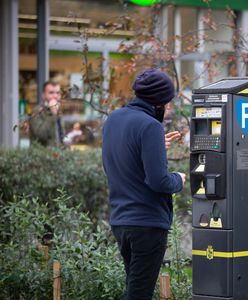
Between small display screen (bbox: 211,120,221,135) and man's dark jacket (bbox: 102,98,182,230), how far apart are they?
1.24 feet

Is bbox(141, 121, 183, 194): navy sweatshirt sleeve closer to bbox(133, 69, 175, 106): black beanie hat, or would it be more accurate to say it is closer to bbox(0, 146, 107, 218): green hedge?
bbox(133, 69, 175, 106): black beanie hat

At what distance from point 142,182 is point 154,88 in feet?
1.94

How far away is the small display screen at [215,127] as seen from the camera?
5.31m

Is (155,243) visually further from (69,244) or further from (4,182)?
(4,182)

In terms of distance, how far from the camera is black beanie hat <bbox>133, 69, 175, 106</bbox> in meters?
5.22

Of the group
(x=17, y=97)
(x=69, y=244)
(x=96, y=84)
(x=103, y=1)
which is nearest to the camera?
(x=69, y=244)

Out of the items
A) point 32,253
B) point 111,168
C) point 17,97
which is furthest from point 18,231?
point 17,97

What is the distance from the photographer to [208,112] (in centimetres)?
536

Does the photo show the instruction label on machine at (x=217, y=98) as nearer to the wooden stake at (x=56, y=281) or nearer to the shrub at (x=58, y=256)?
the shrub at (x=58, y=256)

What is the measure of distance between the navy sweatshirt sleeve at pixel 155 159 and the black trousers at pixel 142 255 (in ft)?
0.93

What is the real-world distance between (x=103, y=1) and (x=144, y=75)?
9.81 m

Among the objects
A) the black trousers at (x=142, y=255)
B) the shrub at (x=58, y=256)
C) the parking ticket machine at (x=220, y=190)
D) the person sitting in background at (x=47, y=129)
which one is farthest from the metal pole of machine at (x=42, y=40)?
the black trousers at (x=142, y=255)

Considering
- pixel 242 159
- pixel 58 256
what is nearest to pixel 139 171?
pixel 242 159

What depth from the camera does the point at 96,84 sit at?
7.87 m
